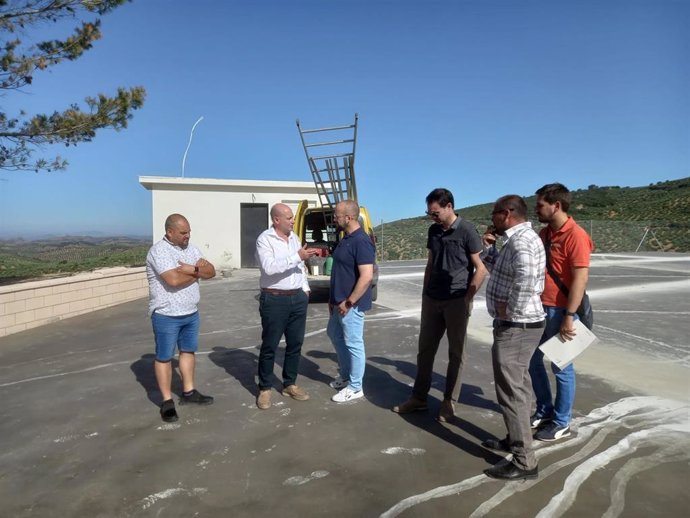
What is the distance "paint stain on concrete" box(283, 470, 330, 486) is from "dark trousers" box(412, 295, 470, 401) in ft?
4.11

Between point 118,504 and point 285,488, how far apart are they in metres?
0.97

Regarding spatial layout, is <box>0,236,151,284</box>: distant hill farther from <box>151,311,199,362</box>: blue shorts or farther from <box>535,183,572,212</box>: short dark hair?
<box>535,183,572,212</box>: short dark hair

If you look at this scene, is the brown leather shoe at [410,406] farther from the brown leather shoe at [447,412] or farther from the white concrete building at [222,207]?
the white concrete building at [222,207]

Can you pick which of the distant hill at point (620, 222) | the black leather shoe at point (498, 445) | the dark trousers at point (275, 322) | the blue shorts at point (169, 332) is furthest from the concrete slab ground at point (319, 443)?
the distant hill at point (620, 222)

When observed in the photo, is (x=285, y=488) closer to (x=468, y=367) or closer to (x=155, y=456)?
(x=155, y=456)

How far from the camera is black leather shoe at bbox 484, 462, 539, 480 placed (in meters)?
2.83

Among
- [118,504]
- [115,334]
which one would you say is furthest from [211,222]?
[118,504]

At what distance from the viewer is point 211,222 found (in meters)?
16.7

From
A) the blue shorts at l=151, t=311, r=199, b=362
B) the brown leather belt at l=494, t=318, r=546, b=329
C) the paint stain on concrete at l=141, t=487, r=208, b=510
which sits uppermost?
the brown leather belt at l=494, t=318, r=546, b=329

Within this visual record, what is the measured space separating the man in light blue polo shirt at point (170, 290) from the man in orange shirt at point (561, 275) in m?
2.71

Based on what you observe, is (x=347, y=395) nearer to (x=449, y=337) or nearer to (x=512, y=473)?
(x=449, y=337)

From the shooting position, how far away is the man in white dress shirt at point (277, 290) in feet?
13.1

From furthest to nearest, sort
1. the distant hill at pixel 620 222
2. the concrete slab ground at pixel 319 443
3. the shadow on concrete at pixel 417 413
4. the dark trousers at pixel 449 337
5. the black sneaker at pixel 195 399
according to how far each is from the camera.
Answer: the distant hill at pixel 620 222
the black sneaker at pixel 195 399
the dark trousers at pixel 449 337
the shadow on concrete at pixel 417 413
the concrete slab ground at pixel 319 443

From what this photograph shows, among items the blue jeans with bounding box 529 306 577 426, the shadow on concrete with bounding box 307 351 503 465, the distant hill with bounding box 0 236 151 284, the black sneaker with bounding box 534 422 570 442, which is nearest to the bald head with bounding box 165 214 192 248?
the shadow on concrete with bounding box 307 351 503 465
